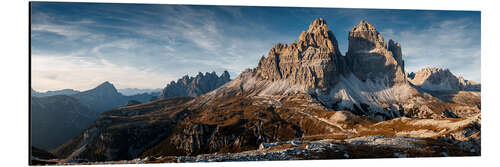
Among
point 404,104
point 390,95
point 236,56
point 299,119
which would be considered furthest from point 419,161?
point 390,95

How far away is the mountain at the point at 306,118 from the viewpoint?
24625 mm

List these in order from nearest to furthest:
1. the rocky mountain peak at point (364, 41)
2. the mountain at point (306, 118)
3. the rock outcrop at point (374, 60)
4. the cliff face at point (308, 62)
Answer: the mountain at point (306, 118) → the cliff face at point (308, 62) → the rock outcrop at point (374, 60) → the rocky mountain peak at point (364, 41)

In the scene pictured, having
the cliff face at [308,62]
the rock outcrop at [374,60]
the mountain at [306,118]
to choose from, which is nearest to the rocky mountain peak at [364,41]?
the rock outcrop at [374,60]

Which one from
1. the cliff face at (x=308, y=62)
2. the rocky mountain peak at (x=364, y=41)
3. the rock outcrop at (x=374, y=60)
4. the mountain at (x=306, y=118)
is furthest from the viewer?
the rocky mountain peak at (x=364, y=41)

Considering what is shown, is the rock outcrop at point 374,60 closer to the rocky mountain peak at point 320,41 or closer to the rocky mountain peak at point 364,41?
the rocky mountain peak at point 364,41

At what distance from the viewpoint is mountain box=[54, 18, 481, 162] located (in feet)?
80.8

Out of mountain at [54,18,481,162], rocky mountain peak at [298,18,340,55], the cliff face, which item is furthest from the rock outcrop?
the cliff face

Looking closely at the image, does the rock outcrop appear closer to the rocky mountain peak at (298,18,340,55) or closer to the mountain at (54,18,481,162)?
the mountain at (54,18,481,162)

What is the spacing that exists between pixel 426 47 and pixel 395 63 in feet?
454

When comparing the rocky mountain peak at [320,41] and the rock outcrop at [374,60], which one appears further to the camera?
the rock outcrop at [374,60]

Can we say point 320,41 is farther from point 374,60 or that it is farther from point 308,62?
point 374,60

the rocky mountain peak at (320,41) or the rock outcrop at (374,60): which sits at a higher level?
the rocky mountain peak at (320,41)

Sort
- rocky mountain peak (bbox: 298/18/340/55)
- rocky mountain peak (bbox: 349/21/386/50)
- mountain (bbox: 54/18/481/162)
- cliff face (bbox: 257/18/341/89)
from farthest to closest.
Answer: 1. rocky mountain peak (bbox: 349/21/386/50)
2. rocky mountain peak (bbox: 298/18/340/55)
3. cliff face (bbox: 257/18/341/89)
4. mountain (bbox: 54/18/481/162)

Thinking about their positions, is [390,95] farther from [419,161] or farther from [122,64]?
[122,64]
